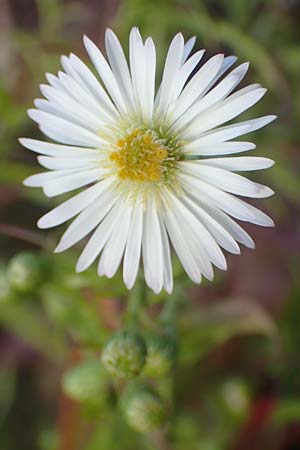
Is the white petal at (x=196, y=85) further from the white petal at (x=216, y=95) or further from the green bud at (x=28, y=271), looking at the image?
the green bud at (x=28, y=271)

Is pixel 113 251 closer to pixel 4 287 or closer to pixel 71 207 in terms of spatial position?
pixel 71 207

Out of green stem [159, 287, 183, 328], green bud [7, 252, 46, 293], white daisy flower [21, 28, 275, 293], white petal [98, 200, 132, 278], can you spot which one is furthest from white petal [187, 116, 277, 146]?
green bud [7, 252, 46, 293]

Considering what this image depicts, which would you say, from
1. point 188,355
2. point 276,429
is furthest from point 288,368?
point 188,355

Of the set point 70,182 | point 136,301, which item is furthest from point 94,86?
point 136,301

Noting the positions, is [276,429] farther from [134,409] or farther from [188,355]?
[134,409]

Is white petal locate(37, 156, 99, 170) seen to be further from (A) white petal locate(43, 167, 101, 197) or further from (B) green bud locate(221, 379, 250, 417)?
(B) green bud locate(221, 379, 250, 417)
